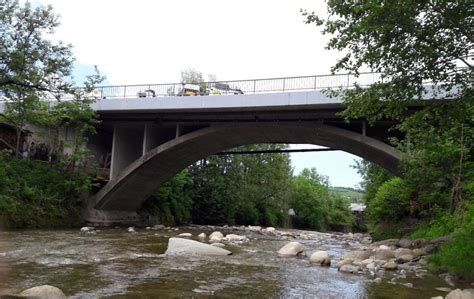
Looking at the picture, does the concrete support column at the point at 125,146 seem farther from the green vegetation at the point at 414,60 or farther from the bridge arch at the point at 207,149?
the green vegetation at the point at 414,60

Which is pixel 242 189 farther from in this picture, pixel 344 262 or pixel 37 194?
pixel 344 262

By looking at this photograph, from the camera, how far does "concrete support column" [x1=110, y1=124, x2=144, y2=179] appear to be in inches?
922

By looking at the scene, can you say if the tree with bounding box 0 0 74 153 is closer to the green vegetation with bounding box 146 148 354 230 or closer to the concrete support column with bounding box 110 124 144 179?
the concrete support column with bounding box 110 124 144 179

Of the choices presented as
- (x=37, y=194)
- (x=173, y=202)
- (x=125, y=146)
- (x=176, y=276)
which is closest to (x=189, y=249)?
(x=176, y=276)

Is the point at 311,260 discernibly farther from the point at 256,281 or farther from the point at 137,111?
the point at 137,111

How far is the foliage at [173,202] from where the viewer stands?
27531 millimetres

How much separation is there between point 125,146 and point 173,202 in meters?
6.00

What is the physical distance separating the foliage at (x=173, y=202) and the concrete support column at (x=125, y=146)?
348cm

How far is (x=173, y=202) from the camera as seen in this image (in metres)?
28.8

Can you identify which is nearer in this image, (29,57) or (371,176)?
(29,57)

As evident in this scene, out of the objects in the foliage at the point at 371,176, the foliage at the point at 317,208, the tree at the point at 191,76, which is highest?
the tree at the point at 191,76

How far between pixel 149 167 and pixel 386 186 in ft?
37.2

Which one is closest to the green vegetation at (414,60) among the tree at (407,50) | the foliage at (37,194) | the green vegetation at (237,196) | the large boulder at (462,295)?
the tree at (407,50)

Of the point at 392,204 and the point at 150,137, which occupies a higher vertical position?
the point at 150,137
